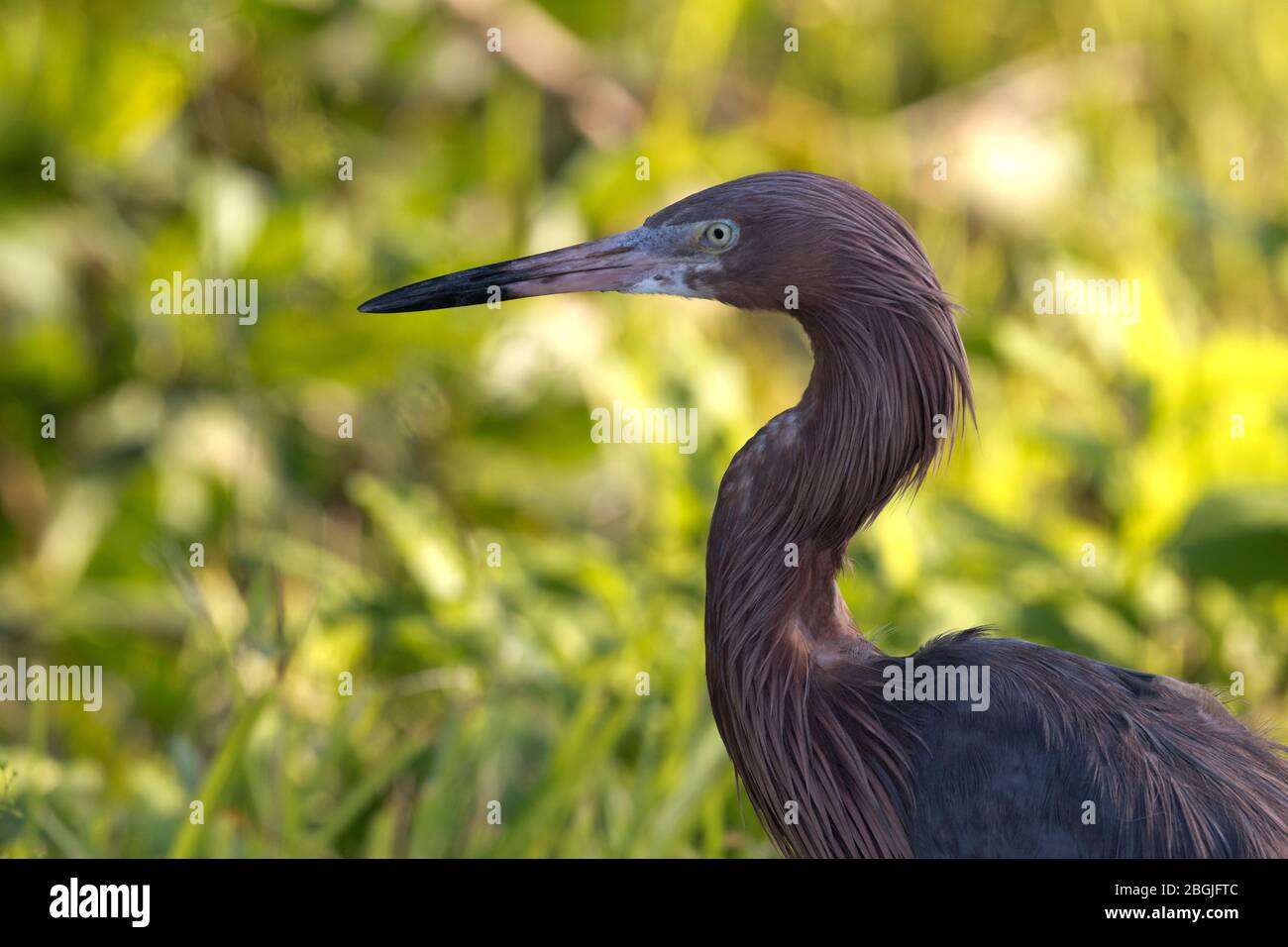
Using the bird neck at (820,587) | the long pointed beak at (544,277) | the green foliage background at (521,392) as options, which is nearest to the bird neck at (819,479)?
the bird neck at (820,587)

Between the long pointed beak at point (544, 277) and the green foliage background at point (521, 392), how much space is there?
0.79 metres

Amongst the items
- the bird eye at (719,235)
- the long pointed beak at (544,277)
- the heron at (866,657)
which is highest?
the bird eye at (719,235)

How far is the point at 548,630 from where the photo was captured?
13.5 ft

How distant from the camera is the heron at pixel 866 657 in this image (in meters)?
2.20

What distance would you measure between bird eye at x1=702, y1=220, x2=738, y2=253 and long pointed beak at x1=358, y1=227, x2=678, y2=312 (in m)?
0.08

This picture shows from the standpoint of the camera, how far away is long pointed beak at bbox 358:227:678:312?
2371 mm

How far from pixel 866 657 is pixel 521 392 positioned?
3226 millimetres

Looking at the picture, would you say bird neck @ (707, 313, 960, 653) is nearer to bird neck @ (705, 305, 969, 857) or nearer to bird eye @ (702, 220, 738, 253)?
bird neck @ (705, 305, 969, 857)

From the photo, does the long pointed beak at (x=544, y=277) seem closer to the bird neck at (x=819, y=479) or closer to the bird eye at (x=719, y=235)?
the bird eye at (x=719, y=235)

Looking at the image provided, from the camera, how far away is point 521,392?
5.49 meters
